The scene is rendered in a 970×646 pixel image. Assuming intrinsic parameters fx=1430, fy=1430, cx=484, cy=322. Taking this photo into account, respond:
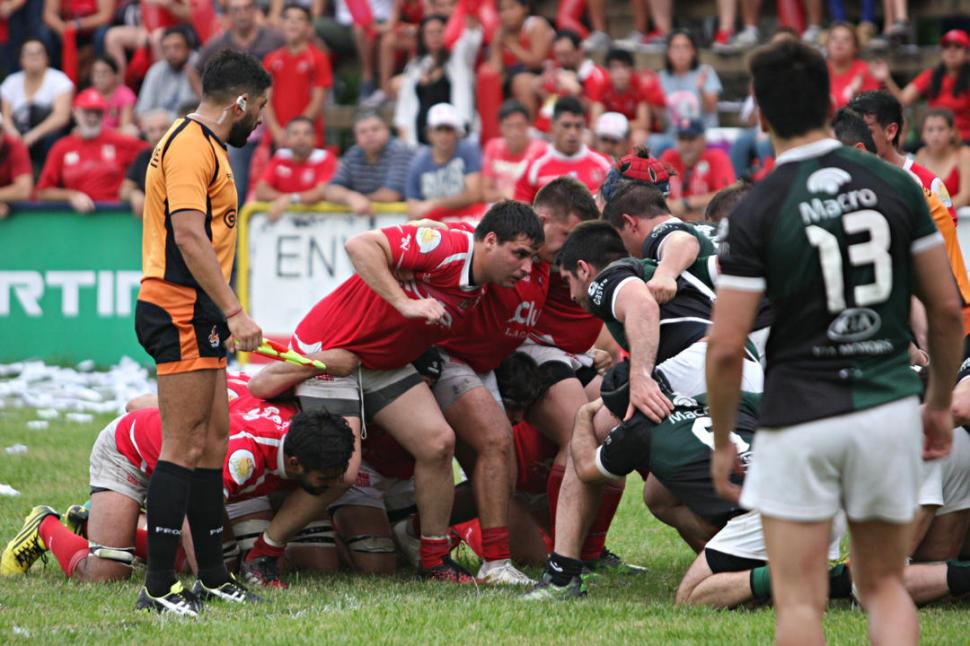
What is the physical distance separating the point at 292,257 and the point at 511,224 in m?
6.90

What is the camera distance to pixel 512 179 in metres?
12.5

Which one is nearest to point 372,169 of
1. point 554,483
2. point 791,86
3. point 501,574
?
point 554,483

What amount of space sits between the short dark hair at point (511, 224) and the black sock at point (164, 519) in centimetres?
174

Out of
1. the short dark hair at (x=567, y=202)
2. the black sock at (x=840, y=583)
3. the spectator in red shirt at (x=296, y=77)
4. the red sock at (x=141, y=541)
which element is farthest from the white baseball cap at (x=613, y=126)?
the black sock at (x=840, y=583)

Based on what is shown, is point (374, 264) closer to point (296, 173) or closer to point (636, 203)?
point (636, 203)

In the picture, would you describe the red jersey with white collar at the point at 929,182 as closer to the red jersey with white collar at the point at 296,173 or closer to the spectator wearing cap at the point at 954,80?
the spectator wearing cap at the point at 954,80

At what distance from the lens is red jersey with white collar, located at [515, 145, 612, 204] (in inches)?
453

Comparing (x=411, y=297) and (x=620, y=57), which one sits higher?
(x=620, y=57)

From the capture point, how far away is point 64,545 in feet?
21.4

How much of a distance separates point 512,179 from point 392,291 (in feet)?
20.8

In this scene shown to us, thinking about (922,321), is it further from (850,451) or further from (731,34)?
(731,34)

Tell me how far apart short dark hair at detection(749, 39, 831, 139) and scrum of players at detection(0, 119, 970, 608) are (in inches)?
80.1

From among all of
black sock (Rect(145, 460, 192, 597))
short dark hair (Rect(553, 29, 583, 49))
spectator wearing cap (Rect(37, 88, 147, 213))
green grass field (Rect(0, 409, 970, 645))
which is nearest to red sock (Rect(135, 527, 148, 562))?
green grass field (Rect(0, 409, 970, 645))

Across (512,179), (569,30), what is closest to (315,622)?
(512,179)
